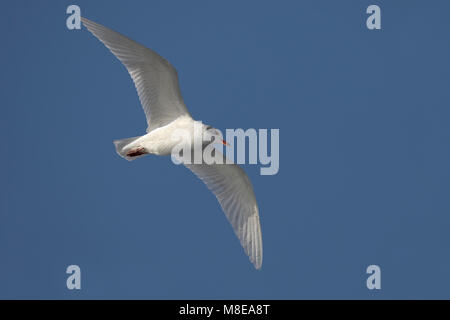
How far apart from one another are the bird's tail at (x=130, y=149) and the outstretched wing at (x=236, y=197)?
0.87 m

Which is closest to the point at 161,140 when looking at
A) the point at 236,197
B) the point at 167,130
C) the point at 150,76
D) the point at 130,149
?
the point at 167,130

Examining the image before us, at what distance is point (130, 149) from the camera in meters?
12.9

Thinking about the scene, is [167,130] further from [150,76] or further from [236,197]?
[236,197]

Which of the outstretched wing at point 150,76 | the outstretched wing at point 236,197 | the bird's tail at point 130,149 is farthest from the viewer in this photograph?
the outstretched wing at point 236,197

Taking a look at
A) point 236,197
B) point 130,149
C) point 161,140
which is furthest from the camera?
point 236,197

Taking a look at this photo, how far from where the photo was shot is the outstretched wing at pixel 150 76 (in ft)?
41.9

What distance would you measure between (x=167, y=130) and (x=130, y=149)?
529 millimetres

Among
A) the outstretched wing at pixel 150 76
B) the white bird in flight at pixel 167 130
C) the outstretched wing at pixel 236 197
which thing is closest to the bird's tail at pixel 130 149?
the white bird in flight at pixel 167 130

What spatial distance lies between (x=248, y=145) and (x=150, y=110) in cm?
137

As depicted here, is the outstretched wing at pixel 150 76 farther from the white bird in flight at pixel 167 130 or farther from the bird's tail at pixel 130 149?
the bird's tail at pixel 130 149

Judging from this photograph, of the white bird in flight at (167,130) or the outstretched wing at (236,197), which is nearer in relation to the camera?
the white bird in flight at (167,130)

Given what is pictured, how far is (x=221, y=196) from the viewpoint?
44.3ft

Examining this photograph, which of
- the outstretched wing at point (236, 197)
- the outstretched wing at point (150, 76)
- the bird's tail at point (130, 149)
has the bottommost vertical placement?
the outstretched wing at point (236, 197)
